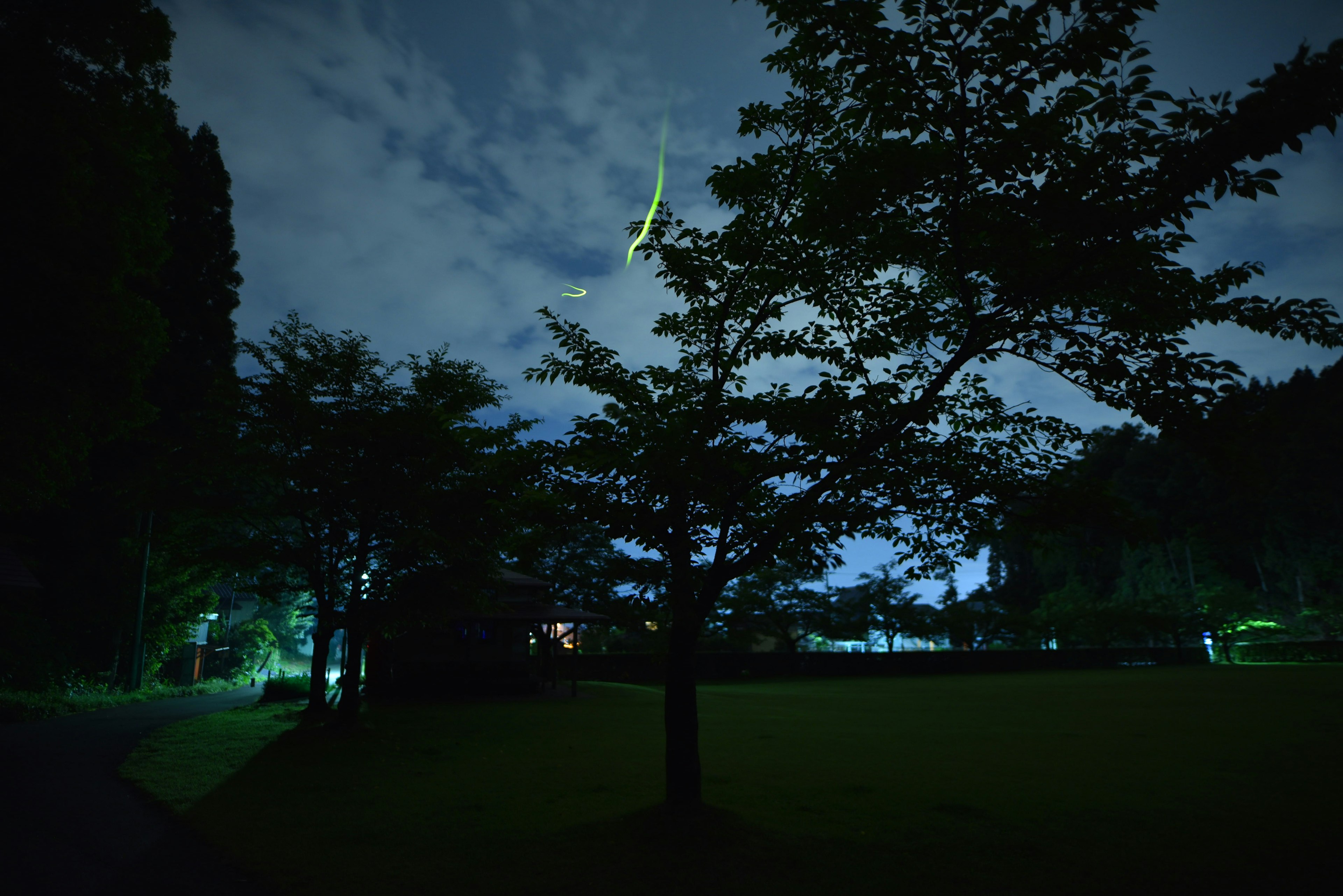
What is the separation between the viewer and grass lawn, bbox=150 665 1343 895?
19.5 feet

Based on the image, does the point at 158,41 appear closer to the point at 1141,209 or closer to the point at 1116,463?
the point at 1141,209

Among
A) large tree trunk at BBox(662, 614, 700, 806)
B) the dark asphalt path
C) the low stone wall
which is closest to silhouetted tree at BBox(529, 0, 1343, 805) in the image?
large tree trunk at BBox(662, 614, 700, 806)

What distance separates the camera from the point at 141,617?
24469 mm

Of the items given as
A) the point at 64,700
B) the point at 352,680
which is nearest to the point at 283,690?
the point at 64,700

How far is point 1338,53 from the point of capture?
14.9 ft

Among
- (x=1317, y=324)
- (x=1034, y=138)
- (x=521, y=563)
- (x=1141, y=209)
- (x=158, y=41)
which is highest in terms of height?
(x=158, y=41)

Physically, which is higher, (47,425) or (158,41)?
(158,41)

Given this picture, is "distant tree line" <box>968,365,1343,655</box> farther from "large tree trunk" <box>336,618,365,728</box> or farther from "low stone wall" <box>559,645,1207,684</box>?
"large tree trunk" <box>336,618,365,728</box>

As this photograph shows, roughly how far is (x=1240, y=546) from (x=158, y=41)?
263 feet

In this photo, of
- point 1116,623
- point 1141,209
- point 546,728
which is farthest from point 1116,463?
point 1141,209

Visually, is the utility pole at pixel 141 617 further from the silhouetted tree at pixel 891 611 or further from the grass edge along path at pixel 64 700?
the silhouetted tree at pixel 891 611

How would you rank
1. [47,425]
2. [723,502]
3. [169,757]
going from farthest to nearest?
1. [47,425]
2. [169,757]
3. [723,502]

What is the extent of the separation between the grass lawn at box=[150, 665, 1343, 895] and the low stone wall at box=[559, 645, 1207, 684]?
63.2ft

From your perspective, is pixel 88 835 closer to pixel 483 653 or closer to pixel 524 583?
pixel 483 653
